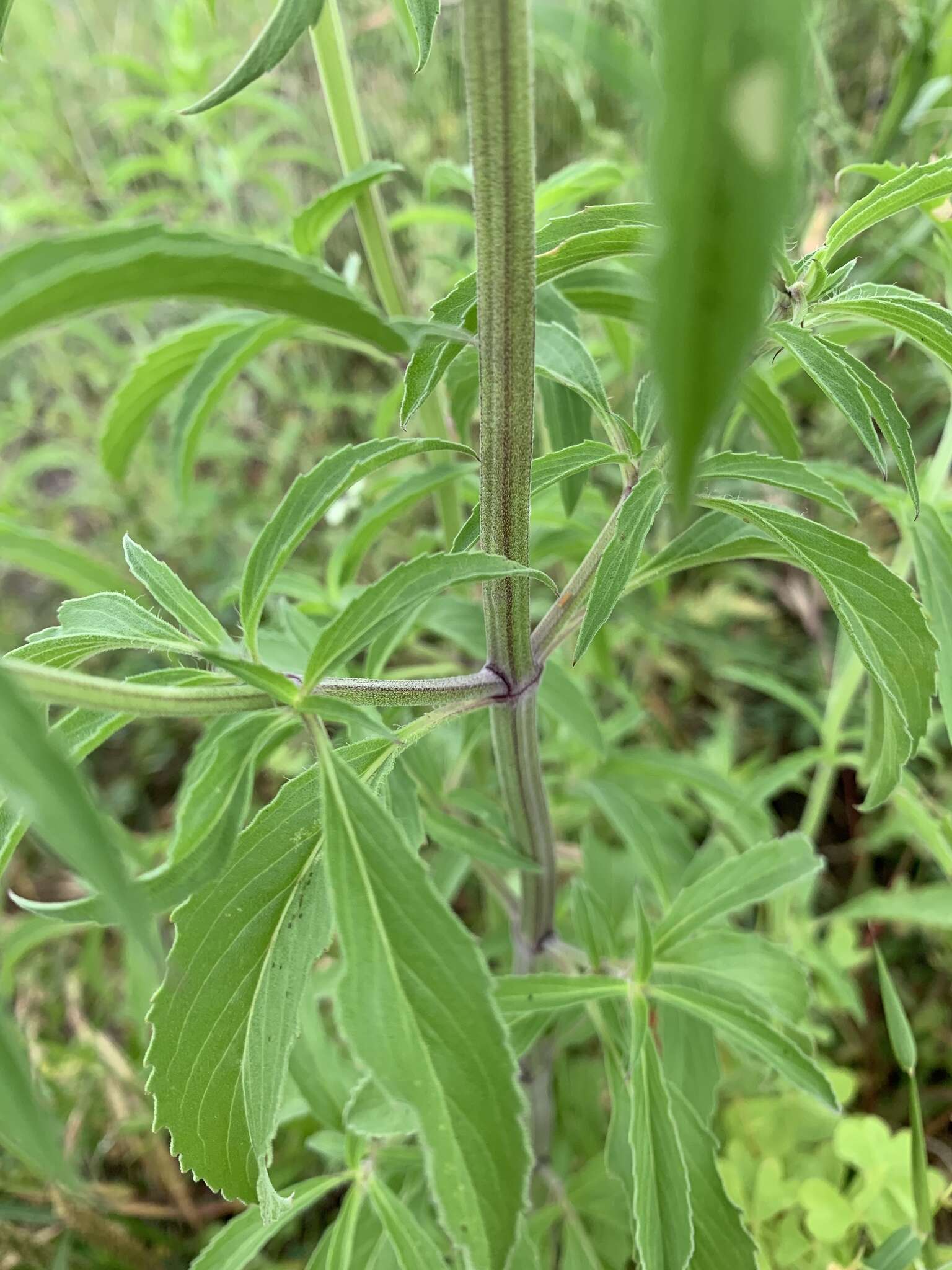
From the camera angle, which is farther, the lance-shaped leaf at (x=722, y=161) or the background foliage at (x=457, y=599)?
the background foliage at (x=457, y=599)

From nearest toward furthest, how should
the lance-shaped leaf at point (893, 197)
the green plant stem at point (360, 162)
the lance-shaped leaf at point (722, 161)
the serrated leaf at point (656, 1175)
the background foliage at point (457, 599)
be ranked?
the lance-shaped leaf at point (722, 161) → the lance-shaped leaf at point (893, 197) → the serrated leaf at point (656, 1175) → the green plant stem at point (360, 162) → the background foliage at point (457, 599)

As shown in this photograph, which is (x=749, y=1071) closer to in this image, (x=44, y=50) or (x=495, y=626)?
(x=495, y=626)

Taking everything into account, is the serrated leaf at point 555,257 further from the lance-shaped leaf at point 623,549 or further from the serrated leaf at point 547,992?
the serrated leaf at point 547,992

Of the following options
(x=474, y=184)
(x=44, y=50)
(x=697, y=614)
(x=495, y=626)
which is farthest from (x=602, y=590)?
(x=44, y=50)

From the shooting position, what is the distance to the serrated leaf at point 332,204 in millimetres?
568

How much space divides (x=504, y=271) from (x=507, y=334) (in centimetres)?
3

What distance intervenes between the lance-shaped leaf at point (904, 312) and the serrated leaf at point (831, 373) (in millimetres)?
23

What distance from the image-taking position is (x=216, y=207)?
2029 mm

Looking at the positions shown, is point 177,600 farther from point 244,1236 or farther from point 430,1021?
point 244,1236

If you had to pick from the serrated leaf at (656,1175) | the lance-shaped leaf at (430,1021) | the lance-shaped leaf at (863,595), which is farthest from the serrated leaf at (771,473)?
the serrated leaf at (656,1175)

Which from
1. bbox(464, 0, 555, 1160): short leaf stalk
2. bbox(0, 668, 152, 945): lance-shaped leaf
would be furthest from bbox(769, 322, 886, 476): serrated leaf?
bbox(0, 668, 152, 945): lance-shaped leaf

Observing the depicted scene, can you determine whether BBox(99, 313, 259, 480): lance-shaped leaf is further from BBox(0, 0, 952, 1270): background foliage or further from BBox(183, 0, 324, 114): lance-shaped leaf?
BBox(183, 0, 324, 114): lance-shaped leaf

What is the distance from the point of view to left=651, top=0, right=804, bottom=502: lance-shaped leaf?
151 millimetres

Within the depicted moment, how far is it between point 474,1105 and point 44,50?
8.30ft
